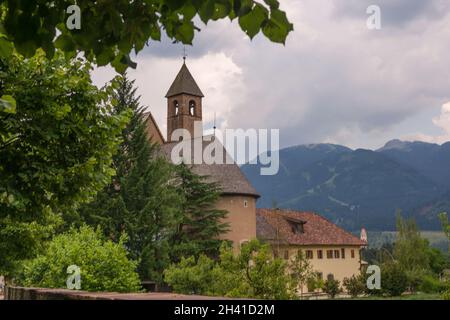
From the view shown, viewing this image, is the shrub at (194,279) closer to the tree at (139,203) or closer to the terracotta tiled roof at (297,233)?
the tree at (139,203)

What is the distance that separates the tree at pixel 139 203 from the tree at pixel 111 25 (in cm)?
3436

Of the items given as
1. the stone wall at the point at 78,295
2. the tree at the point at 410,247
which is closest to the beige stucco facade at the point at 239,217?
the tree at the point at 410,247

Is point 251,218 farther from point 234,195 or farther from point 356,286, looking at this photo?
point 356,286

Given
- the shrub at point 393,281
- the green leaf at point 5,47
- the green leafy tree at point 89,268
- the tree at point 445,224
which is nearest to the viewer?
the green leaf at point 5,47

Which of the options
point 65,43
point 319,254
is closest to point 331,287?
point 319,254

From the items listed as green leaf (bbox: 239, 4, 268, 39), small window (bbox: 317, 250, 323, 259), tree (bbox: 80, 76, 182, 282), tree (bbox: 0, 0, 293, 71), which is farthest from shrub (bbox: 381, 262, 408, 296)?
green leaf (bbox: 239, 4, 268, 39)

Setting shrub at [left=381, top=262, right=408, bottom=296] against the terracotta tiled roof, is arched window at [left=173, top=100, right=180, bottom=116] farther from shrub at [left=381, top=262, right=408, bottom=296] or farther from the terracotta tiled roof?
shrub at [left=381, top=262, right=408, bottom=296]

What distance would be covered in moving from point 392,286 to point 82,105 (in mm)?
39885

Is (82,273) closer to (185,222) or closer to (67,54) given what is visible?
(67,54)

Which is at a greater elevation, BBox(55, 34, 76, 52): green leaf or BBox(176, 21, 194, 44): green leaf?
BBox(55, 34, 76, 52): green leaf

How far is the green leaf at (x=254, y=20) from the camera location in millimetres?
3176

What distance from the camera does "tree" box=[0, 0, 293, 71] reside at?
3221 millimetres

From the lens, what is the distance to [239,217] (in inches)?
1865

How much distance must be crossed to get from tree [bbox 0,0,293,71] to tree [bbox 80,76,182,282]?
34.4 metres
